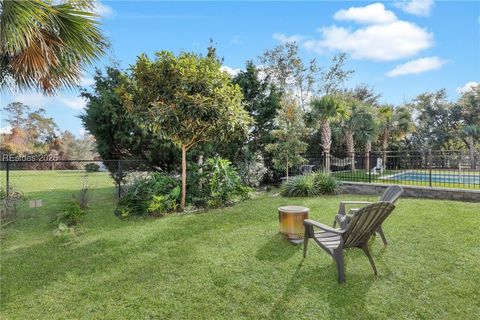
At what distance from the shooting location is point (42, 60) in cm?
456

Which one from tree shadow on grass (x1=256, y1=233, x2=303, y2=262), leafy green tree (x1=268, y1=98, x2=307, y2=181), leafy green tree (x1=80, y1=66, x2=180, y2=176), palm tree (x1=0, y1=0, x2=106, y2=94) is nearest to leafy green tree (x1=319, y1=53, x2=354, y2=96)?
leafy green tree (x1=268, y1=98, x2=307, y2=181)

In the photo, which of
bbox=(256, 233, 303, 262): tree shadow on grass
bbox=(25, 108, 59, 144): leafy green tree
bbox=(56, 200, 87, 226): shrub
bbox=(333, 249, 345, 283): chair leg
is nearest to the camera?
bbox=(333, 249, 345, 283): chair leg

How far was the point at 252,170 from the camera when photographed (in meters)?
10.5

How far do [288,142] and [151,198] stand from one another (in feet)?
17.5

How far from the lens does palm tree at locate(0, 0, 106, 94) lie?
152 inches

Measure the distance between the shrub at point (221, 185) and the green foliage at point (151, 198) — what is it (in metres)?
0.85

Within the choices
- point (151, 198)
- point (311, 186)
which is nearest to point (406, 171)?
point (311, 186)

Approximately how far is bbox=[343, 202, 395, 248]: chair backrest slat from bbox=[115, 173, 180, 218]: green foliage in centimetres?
437

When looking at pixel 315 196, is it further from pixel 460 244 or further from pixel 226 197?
pixel 460 244

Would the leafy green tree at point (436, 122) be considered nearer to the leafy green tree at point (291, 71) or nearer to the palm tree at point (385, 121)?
the palm tree at point (385, 121)

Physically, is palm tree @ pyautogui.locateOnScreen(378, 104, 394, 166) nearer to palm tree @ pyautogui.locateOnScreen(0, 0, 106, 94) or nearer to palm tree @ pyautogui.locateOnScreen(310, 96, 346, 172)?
palm tree @ pyautogui.locateOnScreen(310, 96, 346, 172)

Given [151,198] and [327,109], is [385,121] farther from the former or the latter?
[151,198]

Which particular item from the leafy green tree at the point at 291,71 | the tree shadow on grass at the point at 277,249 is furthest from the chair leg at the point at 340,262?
the leafy green tree at the point at 291,71

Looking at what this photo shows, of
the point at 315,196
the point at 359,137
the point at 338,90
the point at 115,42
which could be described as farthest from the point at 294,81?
the point at 115,42
